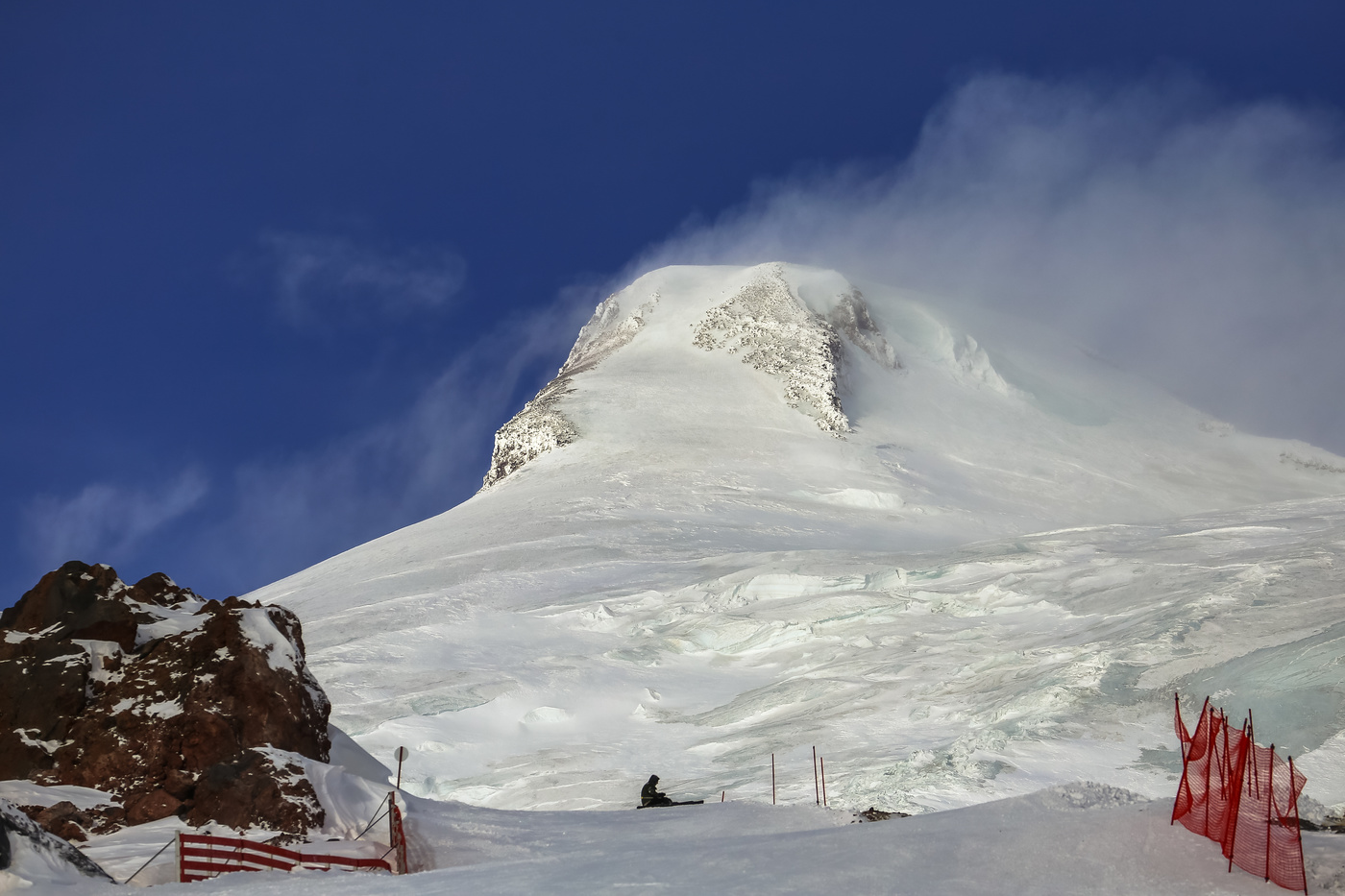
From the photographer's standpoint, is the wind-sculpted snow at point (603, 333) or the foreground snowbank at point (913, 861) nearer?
the foreground snowbank at point (913, 861)

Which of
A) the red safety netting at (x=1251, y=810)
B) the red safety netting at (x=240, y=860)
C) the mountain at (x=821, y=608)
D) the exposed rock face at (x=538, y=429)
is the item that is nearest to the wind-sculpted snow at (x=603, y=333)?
the exposed rock face at (x=538, y=429)

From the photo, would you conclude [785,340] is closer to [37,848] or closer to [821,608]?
[821,608]

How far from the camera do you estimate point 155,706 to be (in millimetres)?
10336

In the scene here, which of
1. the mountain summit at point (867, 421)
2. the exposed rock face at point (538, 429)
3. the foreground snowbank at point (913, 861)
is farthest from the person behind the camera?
the exposed rock face at point (538, 429)

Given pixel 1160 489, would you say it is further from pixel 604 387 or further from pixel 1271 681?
pixel 1271 681

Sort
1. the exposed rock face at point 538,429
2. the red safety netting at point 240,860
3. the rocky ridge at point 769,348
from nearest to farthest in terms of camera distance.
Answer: the red safety netting at point 240,860, the exposed rock face at point 538,429, the rocky ridge at point 769,348

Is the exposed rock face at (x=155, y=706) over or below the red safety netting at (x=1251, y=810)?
over

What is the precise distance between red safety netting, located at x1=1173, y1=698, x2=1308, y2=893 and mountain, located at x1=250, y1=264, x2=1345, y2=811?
6324 mm

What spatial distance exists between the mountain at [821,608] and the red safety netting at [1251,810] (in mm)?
6324

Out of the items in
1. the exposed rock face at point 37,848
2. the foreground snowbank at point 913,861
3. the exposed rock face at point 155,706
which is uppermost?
the exposed rock face at point 155,706

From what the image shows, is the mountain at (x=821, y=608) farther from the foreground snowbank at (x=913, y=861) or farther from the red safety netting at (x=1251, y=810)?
the red safety netting at (x=1251, y=810)

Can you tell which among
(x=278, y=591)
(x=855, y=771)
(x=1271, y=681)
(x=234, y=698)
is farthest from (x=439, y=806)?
(x=278, y=591)

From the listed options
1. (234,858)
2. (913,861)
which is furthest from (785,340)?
(913,861)

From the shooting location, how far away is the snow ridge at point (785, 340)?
59.5 m
